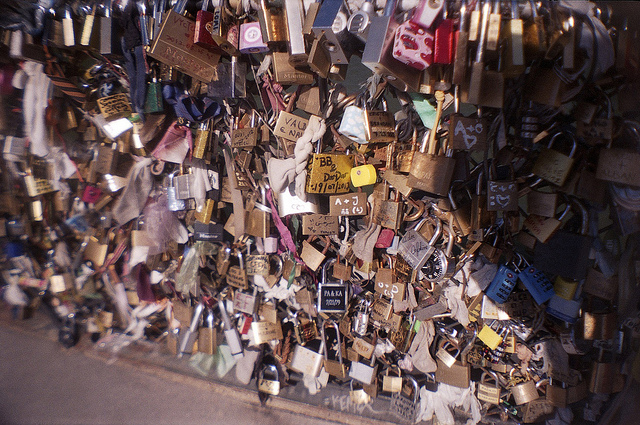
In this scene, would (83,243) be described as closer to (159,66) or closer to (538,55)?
(159,66)

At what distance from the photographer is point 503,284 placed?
1237 millimetres

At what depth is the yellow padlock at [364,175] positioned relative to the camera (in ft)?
4.20

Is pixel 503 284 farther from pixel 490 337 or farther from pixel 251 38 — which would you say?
pixel 251 38

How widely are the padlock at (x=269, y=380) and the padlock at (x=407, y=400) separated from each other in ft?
2.29

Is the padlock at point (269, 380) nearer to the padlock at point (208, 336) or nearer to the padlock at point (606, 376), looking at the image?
the padlock at point (208, 336)

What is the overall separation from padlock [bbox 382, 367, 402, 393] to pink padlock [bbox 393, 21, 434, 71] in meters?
1.45

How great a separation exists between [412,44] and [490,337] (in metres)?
1.16

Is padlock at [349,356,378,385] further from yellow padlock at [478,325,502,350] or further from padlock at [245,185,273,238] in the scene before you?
padlock at [245,185,273,238]

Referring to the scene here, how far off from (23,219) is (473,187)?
3.04 metres

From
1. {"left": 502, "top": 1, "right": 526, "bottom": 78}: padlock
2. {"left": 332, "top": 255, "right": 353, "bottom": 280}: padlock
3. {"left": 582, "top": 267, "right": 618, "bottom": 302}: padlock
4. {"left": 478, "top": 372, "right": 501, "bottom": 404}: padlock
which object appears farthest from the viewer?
{"left": 332, "top": 255, "right": 353, "bottom": 280}: padlock

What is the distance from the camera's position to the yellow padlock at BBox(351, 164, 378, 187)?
1.28 m

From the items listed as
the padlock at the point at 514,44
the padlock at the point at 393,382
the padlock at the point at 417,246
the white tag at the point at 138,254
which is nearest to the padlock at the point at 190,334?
the white tag at the point at 138,254

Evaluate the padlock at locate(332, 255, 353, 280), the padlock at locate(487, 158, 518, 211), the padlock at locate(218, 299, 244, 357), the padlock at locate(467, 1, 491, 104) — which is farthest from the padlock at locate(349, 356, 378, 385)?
the padlock at locate(467, 1, 491, 104)

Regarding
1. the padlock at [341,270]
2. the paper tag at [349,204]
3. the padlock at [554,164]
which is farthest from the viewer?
the padlock at [341,270]
